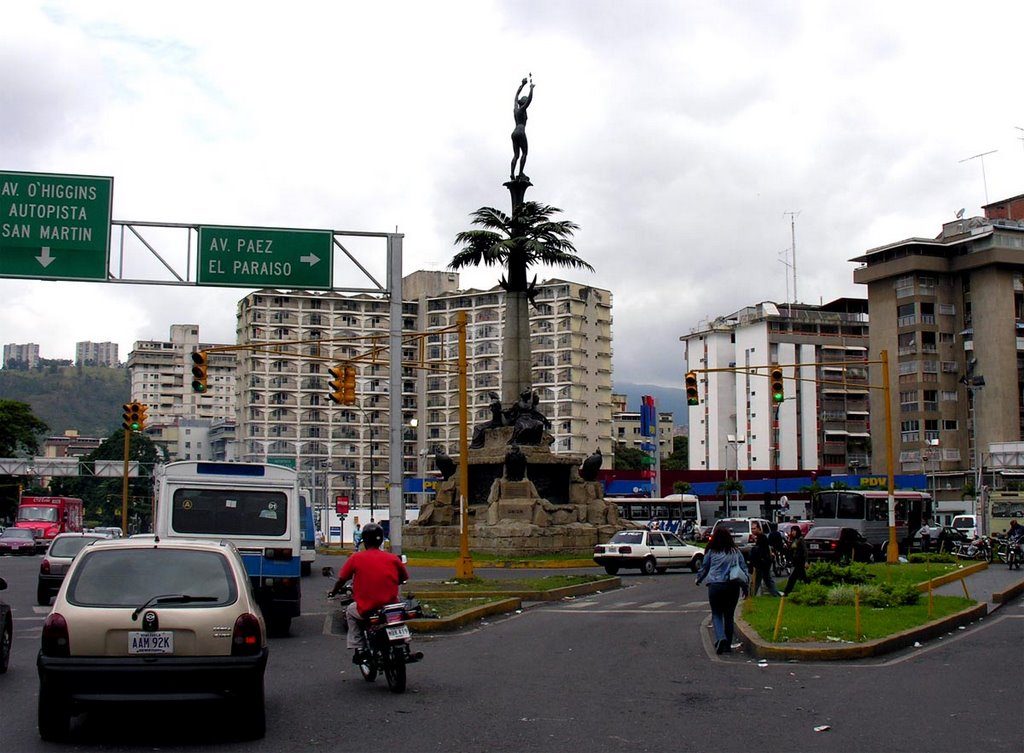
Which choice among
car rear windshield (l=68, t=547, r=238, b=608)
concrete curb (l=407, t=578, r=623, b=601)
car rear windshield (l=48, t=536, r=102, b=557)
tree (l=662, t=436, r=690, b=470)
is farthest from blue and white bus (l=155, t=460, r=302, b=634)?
tree (l=662, t=436, r=690, b=470)

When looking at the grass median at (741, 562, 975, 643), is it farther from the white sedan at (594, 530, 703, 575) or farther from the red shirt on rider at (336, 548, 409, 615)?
the white sedan at (594, 530, 703, 575)

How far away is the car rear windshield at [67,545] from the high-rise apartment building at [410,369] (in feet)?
292

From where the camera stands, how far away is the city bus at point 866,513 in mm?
46500

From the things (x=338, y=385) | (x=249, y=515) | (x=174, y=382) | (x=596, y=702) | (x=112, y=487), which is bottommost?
(x=596, y=702)

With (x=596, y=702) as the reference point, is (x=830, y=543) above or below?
above

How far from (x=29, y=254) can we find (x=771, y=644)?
14584 mm

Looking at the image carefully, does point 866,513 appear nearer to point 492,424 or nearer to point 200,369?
point 492,424

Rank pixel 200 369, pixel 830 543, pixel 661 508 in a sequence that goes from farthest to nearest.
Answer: pixel 661 508 → pixel 830 543 → pixel 200 369

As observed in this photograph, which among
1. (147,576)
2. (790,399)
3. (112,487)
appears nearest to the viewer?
(147,576)

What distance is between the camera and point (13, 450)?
90438 mm

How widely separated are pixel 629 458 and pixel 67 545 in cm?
11993

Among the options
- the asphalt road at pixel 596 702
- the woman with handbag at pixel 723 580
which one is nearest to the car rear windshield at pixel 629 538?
the asphalt road at pixel 596 702

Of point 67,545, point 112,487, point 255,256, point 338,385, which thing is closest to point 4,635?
point 255,256

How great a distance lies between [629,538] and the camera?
116ft
